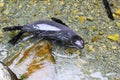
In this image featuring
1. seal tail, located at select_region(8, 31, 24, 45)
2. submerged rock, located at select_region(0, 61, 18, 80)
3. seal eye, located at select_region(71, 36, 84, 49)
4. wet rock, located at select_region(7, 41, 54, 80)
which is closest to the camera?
submerged rock, located at select_region(0, 61, 18, 80)

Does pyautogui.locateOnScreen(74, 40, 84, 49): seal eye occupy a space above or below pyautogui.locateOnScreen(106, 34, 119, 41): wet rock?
above

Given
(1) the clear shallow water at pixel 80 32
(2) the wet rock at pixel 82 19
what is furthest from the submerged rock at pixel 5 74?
(2) the wet rock at pixel 82 19

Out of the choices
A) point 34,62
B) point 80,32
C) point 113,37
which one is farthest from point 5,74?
point 113,37

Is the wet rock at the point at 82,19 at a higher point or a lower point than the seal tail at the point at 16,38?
lower

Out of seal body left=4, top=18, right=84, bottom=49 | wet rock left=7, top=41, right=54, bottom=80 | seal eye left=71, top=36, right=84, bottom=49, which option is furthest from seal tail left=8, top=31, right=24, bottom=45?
seal eye left=71, top=36, right=84, bottom=49

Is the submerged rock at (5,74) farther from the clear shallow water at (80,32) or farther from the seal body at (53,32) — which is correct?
the seal body at (53,32)

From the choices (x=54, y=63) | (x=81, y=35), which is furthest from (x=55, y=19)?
(x=54, y=63)

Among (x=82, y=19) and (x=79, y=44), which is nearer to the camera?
(x=79, y=44)

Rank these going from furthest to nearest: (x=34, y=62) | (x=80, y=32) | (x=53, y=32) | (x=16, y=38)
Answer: (x=80, y=32) < (x=16, y=38) < (x=53, y=32) < (x=34, y=62)

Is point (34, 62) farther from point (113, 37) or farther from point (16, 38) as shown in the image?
point (113, 37)

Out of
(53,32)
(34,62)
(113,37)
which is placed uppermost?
(53,32)

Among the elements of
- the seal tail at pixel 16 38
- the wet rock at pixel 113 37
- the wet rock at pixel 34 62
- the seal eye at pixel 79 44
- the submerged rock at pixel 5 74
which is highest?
Result: the submerged rock at pixel 5 74

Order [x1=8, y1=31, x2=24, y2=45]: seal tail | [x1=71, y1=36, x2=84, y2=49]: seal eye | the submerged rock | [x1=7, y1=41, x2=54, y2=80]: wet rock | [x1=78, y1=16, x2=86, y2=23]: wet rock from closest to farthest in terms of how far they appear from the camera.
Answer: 1. the submerged rock
2. [x1=7, y1=41, x2=54, y2=80]: wet rock
3. [x1=71, y1=36, x2=84, y2=49]: seal eye
4. [x1=8, y1=31, x2=24, y2=45]: seal tail
5. [x1=78, y1=16, x2=86, y2=23]: wet rock

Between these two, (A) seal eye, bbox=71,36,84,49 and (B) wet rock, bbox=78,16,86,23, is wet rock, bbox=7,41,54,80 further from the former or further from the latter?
(B) wet rock, bbox=78,16,86,23
